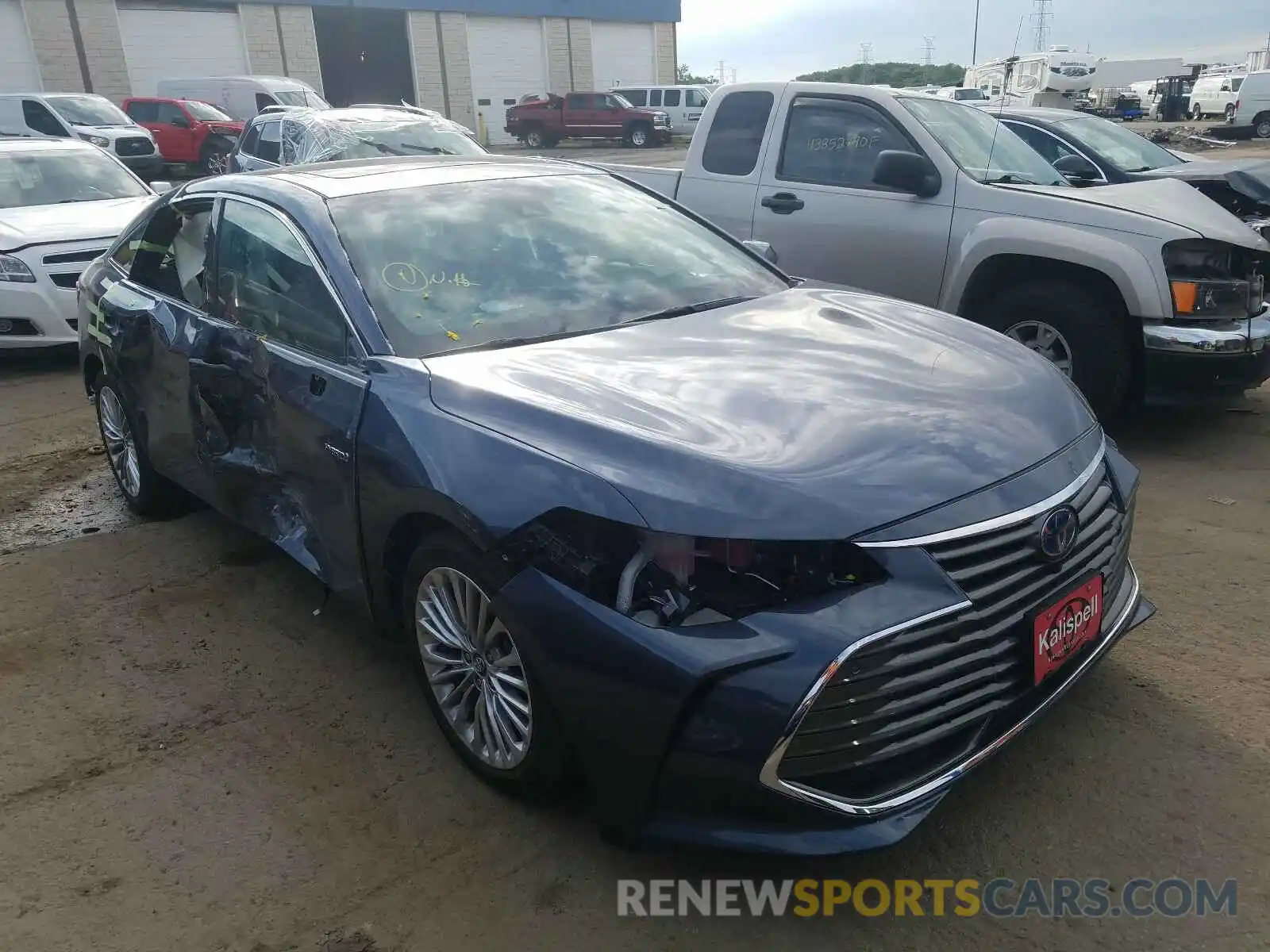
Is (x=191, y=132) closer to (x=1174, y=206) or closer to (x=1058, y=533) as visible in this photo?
(x=1174, y=206)

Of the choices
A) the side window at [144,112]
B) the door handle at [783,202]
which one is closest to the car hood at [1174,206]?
the door handle at [783,202]

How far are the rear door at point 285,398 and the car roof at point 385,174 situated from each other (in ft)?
0.52

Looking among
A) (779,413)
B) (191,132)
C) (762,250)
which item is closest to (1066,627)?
(779,413)

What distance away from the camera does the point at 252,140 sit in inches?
484

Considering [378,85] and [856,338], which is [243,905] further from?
[378,85]

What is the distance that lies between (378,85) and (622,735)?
39602 millimetres

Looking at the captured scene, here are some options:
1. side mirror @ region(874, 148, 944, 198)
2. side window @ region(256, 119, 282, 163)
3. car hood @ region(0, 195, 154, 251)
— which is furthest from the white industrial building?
side mirror @ region(874, 148, 944, 198)

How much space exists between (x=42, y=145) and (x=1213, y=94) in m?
39.2

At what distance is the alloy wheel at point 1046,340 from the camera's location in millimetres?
5387

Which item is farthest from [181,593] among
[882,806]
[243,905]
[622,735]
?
[882,806]

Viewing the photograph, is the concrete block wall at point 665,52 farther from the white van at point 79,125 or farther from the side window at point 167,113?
the white van at point 79,125

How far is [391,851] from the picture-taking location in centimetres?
267

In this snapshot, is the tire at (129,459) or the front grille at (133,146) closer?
the tire at (129,459)

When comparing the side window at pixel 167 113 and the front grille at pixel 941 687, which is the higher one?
the side window at pixel 167 113
